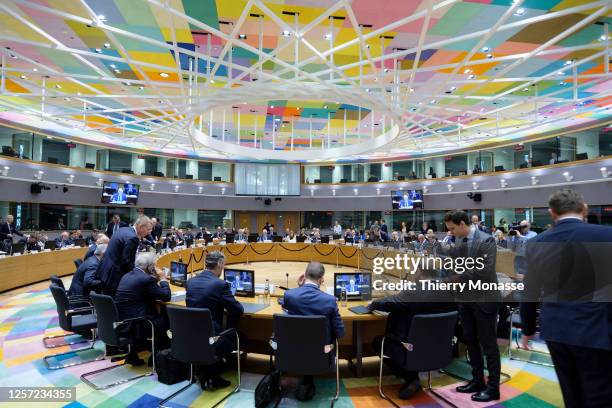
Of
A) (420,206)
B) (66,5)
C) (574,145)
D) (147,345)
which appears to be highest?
(66,5)

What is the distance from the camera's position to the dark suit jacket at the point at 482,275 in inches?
123

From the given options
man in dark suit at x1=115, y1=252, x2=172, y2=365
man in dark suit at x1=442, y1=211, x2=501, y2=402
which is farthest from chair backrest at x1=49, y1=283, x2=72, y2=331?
man in dark suit at x1=442, y1=211, x2=501, y2=402

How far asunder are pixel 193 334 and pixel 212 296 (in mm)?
390

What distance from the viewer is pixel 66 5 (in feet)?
20.4

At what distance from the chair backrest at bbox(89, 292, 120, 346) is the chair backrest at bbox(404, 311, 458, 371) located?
3031mm

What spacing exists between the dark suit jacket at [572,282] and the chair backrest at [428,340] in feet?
3.00

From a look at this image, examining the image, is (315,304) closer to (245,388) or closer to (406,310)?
(406,310)

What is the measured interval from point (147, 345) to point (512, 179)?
15.3 m

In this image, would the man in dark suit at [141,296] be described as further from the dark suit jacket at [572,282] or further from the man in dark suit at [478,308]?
the dark suit jacket at [572,282]

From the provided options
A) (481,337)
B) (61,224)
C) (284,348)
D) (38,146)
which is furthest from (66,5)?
(61,224)

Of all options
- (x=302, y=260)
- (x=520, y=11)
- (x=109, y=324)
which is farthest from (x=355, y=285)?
(x=302, y=260)

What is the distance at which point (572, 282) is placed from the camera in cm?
206

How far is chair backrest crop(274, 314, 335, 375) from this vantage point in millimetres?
2838

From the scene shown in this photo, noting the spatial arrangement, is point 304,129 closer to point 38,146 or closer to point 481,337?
point 38,146
